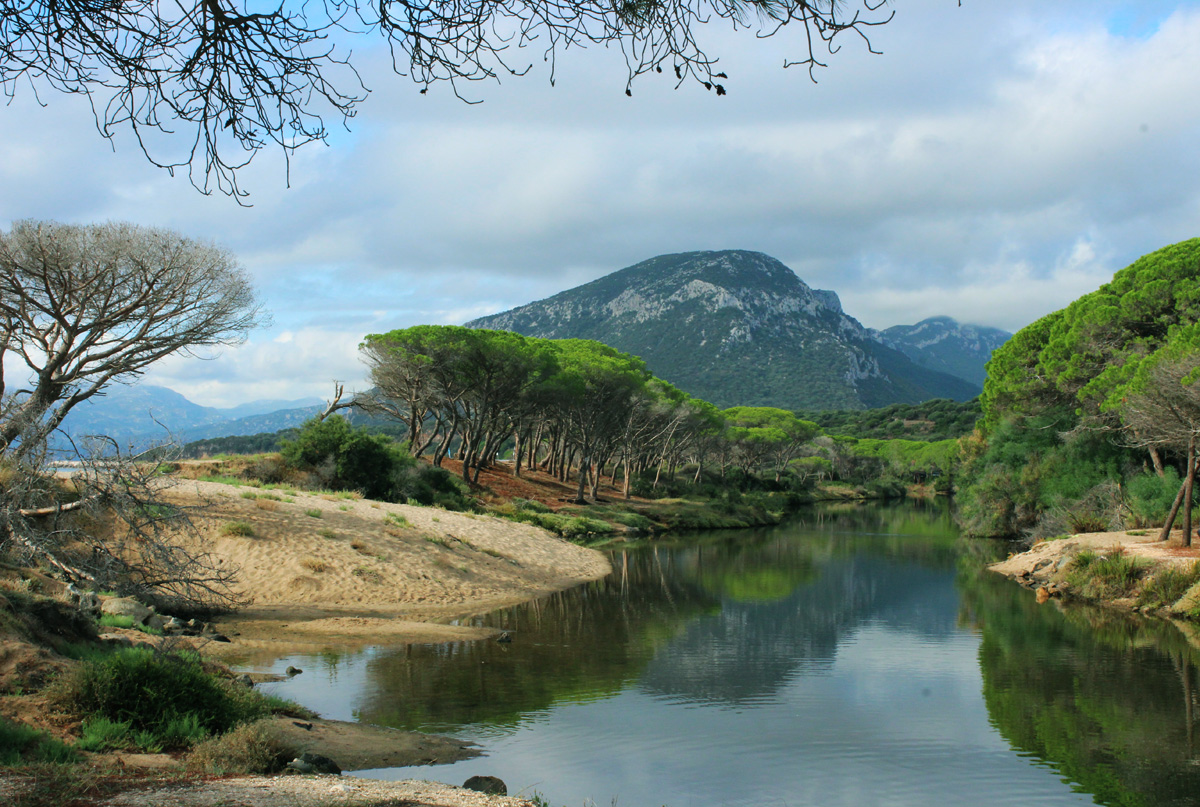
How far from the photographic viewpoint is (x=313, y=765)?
7.79 meters

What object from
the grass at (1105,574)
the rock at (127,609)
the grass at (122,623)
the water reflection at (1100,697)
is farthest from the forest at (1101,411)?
the rock at (127,609)

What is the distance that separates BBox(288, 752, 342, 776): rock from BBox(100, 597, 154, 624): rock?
224 inches

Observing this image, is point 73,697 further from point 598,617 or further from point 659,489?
point 659,489

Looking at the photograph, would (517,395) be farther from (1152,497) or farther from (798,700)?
(798,700)

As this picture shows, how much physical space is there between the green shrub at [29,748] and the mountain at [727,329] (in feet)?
378

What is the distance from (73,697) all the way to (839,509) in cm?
6900

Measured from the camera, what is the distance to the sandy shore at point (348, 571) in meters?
16.5

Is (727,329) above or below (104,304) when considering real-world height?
above

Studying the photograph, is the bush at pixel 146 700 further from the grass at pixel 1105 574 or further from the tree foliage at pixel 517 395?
the tree foliage at pixel 517 395

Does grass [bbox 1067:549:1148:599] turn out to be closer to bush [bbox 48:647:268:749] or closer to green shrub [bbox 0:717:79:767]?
bush [bbox 48:647:268:749]

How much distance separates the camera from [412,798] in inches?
255

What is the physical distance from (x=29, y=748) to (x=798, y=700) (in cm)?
1069

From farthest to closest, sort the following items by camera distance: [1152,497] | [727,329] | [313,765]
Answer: [727,329] → [1152,497] → [313,765]

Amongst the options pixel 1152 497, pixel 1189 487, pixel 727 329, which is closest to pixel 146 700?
pixel 1189 487
